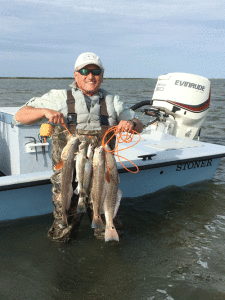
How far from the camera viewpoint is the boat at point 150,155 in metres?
4.11

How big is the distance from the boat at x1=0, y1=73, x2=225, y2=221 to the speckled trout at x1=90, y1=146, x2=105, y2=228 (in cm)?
120

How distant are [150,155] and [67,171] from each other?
2183 mm

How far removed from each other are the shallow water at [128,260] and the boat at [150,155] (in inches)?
14.6

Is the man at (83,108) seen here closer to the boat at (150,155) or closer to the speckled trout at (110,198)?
the speckled trout at (110,198)

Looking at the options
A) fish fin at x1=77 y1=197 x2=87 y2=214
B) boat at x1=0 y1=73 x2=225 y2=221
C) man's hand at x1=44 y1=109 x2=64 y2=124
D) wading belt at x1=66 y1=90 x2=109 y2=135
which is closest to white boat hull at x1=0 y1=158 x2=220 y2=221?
boat at x1=0 y1=73 x2=225 y2=221

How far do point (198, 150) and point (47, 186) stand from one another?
301cm

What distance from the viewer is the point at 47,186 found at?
4.24 metres

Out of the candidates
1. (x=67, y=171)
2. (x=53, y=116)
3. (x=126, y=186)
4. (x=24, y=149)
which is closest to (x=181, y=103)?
(x=126, y=186)

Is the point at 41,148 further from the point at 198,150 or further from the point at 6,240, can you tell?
the point at 198,150

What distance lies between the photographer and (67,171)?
2.97m

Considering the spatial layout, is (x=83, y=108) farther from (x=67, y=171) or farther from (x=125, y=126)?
(x=67, y=171)

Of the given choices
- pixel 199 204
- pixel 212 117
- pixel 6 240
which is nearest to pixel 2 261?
pixel 6 240

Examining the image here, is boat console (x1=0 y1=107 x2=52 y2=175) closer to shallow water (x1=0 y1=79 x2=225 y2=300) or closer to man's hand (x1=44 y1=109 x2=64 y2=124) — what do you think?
shallow water (x1=0 y1=79 x2=225 y2=300)

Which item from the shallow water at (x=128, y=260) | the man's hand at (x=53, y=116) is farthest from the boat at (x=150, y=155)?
the man's hand at (x=53, y=116)
